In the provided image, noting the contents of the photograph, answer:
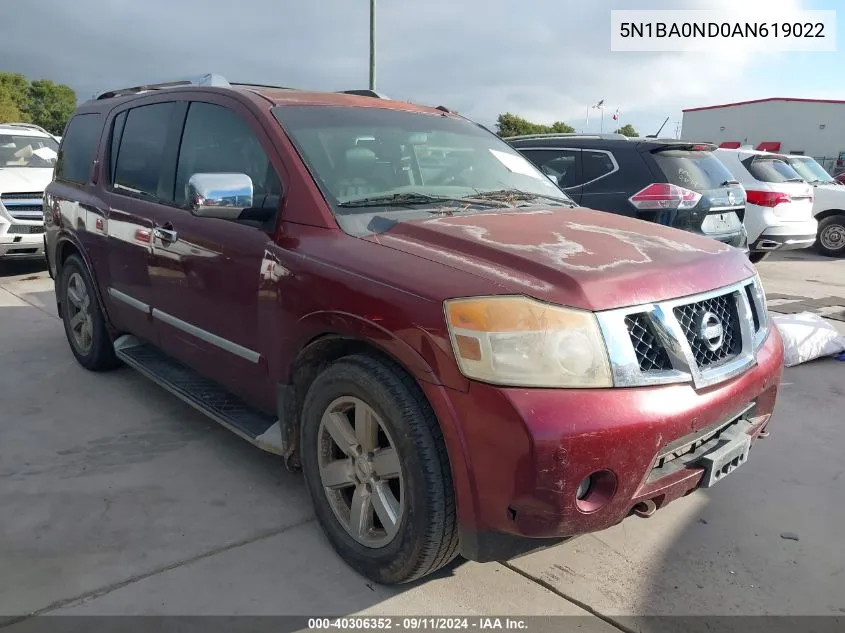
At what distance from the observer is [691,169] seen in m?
6.77

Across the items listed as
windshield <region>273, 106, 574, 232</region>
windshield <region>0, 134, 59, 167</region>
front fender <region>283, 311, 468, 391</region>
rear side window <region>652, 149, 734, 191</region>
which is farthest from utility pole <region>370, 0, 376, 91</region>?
front fender <region>283, 311, 468, 391</region>

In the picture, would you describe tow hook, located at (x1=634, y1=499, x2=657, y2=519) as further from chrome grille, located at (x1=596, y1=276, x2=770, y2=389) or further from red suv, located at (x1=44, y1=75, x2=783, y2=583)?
chrome grille, located at (x1=596, y1=276, x2=770, y2=389)

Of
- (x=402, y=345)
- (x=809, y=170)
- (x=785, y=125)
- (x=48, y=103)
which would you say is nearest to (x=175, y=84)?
(x=402, y=345)

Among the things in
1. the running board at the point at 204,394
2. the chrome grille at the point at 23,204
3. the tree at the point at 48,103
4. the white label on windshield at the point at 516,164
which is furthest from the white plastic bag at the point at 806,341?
the tree at the point at 48,103

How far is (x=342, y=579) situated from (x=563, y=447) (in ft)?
3.66

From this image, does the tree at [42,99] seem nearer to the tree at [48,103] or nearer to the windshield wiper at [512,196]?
the tree at [48,103]

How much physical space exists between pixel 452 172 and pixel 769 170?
→ 775cm

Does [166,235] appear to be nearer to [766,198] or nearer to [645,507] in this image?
[645,507]

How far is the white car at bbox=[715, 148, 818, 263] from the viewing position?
9.09 m

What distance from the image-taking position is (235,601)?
247 cm

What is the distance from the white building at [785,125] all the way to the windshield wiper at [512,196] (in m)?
39.4

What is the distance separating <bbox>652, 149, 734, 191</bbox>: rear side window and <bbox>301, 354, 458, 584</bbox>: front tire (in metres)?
4.96

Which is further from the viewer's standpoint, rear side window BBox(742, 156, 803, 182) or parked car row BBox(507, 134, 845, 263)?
rear side window BBox(742, 156, 803, 182)

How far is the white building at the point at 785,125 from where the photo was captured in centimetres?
3916
